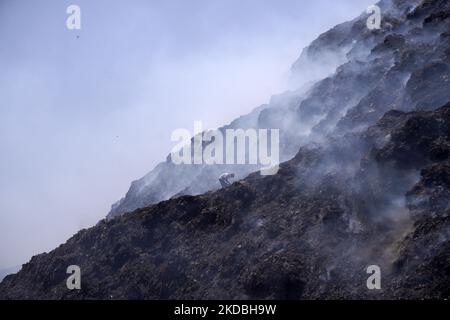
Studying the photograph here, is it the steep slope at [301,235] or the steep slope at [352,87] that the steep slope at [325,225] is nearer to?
the steep slope at [301,235]

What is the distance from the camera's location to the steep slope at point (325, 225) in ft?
75.7

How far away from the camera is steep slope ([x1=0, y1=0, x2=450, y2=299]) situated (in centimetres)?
2308

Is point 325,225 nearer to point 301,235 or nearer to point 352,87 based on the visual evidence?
point 301,235

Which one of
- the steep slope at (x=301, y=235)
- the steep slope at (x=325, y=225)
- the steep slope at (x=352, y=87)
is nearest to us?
the steep slope at (x=301, y=235)


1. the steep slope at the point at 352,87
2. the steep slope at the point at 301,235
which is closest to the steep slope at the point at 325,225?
the steep slope at the point at 301,235

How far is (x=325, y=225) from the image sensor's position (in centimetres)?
2705

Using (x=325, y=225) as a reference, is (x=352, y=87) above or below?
above

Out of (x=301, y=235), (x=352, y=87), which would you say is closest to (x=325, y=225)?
(x=301, y=235)

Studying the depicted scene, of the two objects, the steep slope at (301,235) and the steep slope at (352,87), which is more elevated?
the steep slope at (352,87)

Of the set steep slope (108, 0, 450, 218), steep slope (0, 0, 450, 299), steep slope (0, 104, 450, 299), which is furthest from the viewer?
steep slope (108, 0, 450, 218)

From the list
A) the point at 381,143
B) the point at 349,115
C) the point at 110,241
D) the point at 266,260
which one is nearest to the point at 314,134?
the point at 349,115

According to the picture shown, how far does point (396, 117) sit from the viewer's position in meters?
33.5

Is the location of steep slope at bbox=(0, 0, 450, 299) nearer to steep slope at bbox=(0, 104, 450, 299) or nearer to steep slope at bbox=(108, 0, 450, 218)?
steep slope at bbox=(0, 104, 450, 299)

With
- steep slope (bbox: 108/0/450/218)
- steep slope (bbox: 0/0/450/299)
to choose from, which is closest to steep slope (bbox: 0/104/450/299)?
steep slope (bbox: 0/0/450/299)
